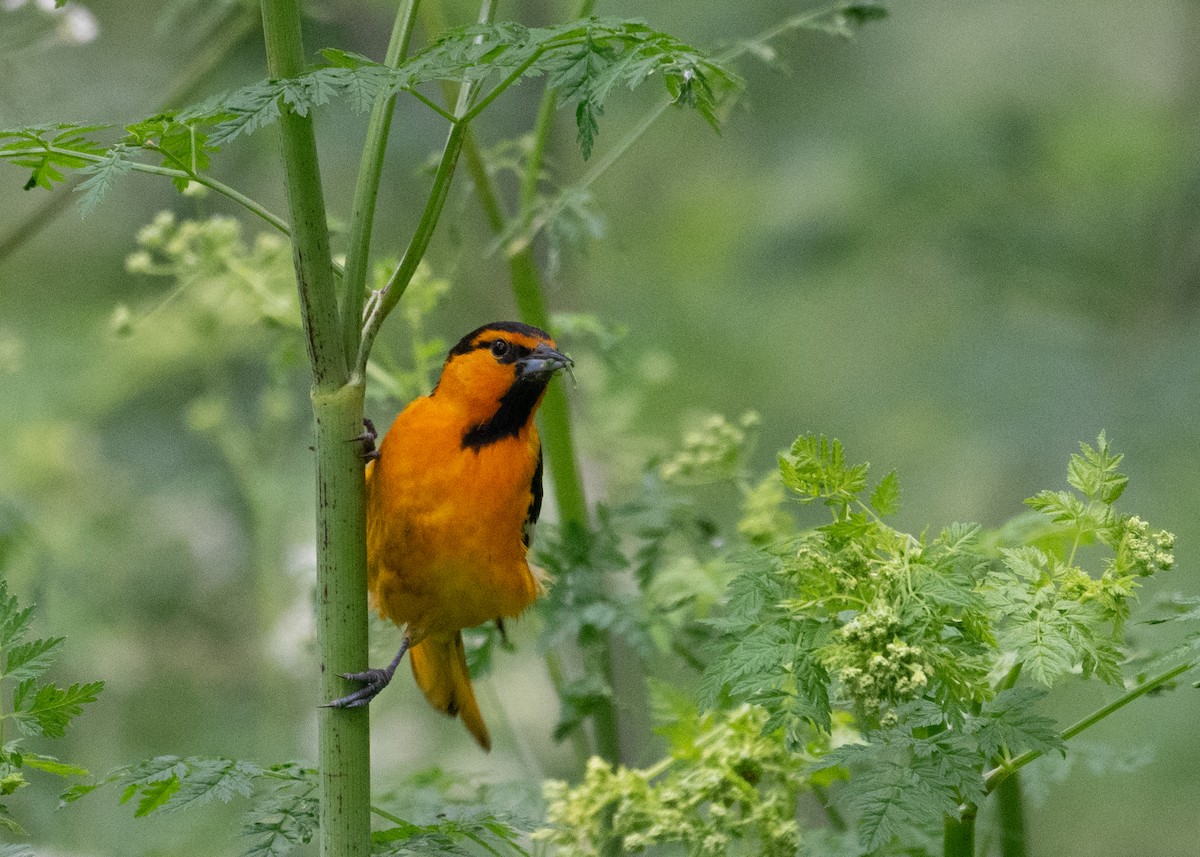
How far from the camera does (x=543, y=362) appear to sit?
2717 millimetres

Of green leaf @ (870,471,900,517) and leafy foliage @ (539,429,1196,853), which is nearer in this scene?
leafy foliage @ (539,429,1196,853)

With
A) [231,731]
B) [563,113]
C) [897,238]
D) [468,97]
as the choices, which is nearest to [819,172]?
[897,238]

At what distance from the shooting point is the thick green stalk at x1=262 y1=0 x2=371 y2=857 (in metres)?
1.61

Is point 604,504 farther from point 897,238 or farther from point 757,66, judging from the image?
point 757,66

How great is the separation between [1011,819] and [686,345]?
4832 mm

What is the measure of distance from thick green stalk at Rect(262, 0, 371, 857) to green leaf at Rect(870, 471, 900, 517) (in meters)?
0.66

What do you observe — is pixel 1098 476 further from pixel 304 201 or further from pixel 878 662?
pixel 304 201

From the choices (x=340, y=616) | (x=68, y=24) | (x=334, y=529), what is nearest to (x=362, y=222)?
(x=334, y=529)

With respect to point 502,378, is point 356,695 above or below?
below

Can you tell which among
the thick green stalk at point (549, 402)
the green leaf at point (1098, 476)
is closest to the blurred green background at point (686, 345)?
the thick green stalk at point (549, 402)

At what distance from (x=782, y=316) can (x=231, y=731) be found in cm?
375

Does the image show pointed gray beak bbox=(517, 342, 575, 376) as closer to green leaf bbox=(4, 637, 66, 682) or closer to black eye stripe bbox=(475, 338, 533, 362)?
black eye stripe bbox=(475, 338, 533, 362)

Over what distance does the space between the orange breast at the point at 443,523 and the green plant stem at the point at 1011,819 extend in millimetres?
1008

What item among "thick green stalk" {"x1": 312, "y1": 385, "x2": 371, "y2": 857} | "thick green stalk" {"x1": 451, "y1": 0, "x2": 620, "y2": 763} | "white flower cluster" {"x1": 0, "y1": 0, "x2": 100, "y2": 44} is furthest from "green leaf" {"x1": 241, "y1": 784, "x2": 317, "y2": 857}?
"white flower cluster" {"x1": 0, "y1": 0, "x2": 100, "y2": 44}
